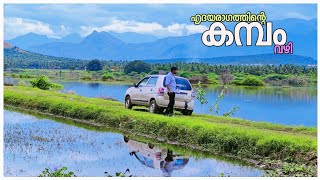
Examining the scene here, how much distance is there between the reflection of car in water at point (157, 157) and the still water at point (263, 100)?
24.8ft

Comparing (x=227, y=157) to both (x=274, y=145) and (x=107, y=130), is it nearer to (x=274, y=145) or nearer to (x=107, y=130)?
(x=274, y=145)

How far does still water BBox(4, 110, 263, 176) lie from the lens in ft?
42.3

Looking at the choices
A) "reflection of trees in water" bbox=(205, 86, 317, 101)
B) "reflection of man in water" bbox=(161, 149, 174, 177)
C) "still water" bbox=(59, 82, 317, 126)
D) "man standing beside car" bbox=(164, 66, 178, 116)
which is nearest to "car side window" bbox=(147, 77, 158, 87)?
"man standing beside car" bbox=(164, 66, 178, 116)

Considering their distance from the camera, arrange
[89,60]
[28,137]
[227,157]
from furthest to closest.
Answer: [89,60] → [28,137] → [227,157]

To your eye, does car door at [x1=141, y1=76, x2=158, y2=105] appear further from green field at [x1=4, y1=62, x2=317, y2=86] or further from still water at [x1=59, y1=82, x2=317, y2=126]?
green field at [x1=4, y1=62, x2=317, y2=86]

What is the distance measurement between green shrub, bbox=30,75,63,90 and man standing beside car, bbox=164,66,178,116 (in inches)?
809

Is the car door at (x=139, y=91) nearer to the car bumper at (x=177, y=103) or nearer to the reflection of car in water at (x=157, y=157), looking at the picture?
the car bumper at (x=177, y=103)

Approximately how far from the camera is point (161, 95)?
20531mm

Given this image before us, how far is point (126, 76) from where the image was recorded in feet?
101

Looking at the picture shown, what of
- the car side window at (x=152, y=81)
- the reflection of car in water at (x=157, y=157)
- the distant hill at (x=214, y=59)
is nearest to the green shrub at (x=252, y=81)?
the distant hill at (x=214, y=59)

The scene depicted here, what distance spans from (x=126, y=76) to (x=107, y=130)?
11.4 m

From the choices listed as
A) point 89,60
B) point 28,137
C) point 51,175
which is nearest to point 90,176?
point 51,175

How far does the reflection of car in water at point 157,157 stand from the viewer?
1351 cm

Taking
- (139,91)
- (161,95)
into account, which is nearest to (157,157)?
(161,95)
